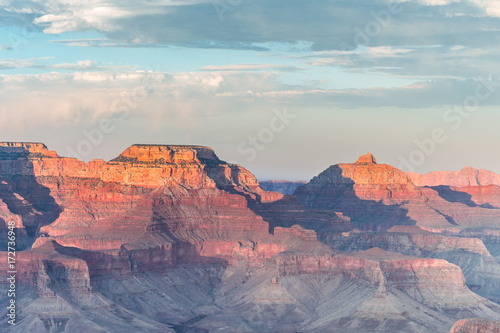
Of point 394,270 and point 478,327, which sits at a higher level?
point 394,270

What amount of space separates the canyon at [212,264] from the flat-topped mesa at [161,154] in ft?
0.73

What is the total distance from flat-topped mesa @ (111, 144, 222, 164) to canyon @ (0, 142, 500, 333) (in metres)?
0.22

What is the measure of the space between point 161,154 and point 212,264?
99.2 ft

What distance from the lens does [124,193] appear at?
180250mm

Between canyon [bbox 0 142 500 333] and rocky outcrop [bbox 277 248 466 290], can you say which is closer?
canyon [bbox 0 142 500 333]

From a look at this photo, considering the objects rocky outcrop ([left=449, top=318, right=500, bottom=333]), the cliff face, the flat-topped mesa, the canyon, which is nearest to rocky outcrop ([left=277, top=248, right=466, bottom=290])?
the canyon

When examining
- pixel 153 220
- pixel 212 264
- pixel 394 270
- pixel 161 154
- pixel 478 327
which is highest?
pixel 161 154

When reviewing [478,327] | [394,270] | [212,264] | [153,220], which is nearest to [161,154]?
[153,220]

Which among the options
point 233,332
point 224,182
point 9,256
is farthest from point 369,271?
point 224,182

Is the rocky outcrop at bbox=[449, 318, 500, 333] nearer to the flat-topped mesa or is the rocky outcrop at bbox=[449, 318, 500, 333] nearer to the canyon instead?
the canyon

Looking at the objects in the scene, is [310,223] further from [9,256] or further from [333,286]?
[9,256]

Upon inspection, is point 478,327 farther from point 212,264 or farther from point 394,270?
point 212,264

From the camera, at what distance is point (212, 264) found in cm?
16125

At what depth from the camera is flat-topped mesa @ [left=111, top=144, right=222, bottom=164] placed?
185875mm
